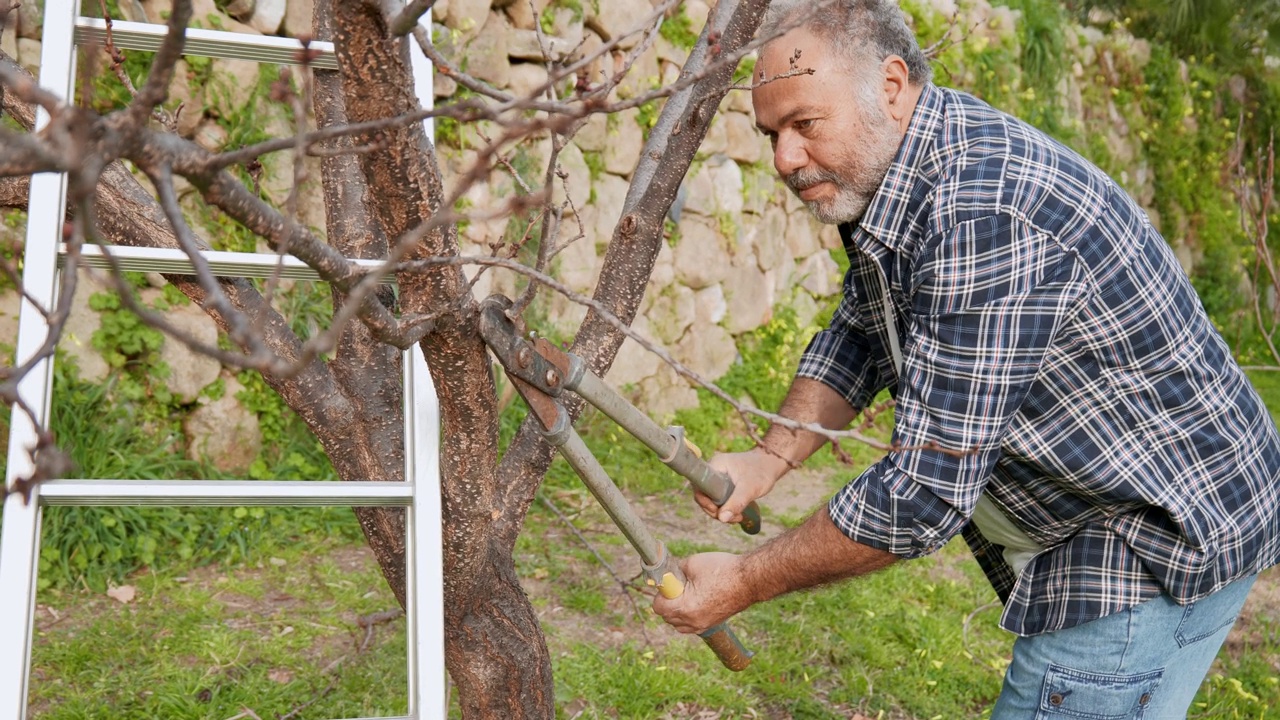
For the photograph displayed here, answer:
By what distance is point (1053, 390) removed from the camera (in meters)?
1.75

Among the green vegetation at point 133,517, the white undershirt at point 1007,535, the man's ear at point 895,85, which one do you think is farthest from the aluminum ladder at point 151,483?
the green vegetation at point 133,517

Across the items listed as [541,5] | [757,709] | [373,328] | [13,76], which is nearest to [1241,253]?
[541,5]

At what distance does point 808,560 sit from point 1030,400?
0.45 m

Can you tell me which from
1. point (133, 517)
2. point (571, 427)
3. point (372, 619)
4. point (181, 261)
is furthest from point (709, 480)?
point (133, 517)

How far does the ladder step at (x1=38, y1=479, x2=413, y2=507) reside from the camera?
152cm

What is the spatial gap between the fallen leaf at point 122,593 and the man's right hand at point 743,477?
215 cm

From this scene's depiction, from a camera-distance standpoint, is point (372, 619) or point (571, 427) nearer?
point (571, 427)

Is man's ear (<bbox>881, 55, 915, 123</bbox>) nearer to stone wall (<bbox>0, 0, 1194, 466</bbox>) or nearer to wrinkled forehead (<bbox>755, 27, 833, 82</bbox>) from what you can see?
wrinkled forehead (<bbox>755, 27, 833, 82</bbox>)

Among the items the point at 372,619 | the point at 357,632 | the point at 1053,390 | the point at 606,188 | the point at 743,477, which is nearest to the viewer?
the point at 1053,390

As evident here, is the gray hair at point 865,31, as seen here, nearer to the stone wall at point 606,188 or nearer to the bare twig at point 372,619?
the bare twig at point 372,619

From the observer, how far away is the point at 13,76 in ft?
2.33

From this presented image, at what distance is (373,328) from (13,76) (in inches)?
26.3

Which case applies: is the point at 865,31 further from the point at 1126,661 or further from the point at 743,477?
the point at 1126,661

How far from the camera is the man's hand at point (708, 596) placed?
6.21 ft
